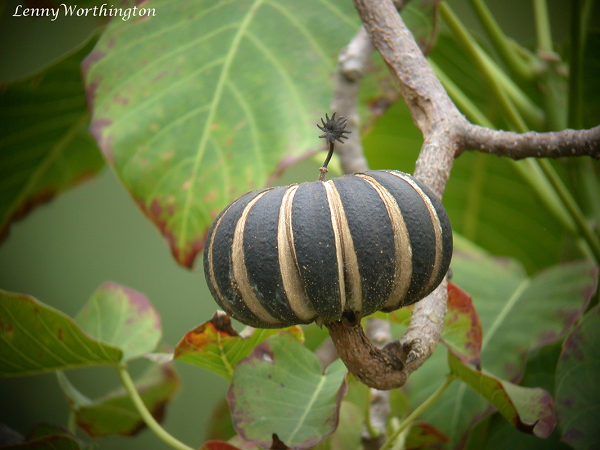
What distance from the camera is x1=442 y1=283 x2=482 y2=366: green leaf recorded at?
50 centimetres

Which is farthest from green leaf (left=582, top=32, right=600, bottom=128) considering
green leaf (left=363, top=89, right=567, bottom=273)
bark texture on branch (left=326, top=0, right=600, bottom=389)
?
bark texture on branch (left=326, top=0, right=600, bottom=389)

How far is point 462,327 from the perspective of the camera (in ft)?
1.69

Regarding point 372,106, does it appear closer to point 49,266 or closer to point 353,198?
point 353,198

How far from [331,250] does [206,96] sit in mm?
419

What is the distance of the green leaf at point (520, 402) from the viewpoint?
45cm

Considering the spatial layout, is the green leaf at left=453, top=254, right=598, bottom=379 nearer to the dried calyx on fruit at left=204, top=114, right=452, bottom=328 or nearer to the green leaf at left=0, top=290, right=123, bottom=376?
the dried calyx on fruit at left=204, top=114, right=452, bottom=328

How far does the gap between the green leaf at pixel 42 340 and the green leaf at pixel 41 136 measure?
0.33 metres

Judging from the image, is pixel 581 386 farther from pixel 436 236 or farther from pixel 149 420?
pixel 149 420

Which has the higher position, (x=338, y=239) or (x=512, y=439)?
(x=338, y=239)

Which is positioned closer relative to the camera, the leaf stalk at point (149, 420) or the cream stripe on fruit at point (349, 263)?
the cream stripe on fruit at point (349, 263)

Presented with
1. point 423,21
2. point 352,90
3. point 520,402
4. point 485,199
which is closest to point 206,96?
point 352,90

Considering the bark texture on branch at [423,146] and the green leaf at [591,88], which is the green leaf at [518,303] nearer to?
the bark texture on branch at [423,146]

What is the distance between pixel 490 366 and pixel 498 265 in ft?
0.70

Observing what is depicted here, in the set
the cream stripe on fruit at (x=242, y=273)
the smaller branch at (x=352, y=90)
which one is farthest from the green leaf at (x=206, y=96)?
the cream stripe on fruit at (x=242, y=273)
